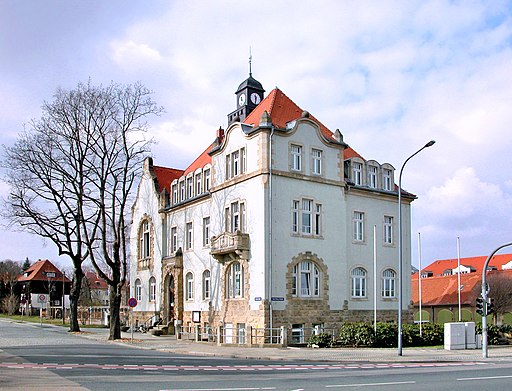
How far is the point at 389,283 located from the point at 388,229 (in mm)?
3458

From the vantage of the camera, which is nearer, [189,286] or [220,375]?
[220,375]

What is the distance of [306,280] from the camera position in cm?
3497

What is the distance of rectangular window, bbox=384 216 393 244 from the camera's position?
40.2m

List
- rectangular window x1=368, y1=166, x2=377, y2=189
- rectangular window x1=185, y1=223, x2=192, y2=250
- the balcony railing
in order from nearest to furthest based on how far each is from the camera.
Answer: the balcony railing < rectangular window x1=368, y1=166, x2=377, y2=189 < rectangular window x1=185, y1=223, x2=192, y2=250

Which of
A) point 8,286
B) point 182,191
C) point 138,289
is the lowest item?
point 8,286

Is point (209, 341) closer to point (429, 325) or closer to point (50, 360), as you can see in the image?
point (429, 325)

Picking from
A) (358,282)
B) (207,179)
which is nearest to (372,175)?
(358,282)

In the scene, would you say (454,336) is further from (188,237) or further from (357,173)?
(188,237)

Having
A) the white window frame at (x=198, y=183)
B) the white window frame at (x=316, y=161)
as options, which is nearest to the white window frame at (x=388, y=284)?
the white window frame at (x=316, y=161)

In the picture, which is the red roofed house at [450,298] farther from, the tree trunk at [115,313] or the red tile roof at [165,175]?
the tree trunk at [115,313]

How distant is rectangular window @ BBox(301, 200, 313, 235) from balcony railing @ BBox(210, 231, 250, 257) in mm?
→ 3312

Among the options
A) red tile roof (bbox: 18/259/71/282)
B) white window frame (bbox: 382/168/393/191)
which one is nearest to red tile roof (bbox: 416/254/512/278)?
white window frame (bbox: 382/168/393/191)

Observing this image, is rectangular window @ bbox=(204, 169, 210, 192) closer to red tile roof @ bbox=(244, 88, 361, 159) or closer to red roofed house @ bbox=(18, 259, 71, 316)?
red tile roof @ bbox=(244, 88, 361, 159)

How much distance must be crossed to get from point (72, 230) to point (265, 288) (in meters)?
16.0
